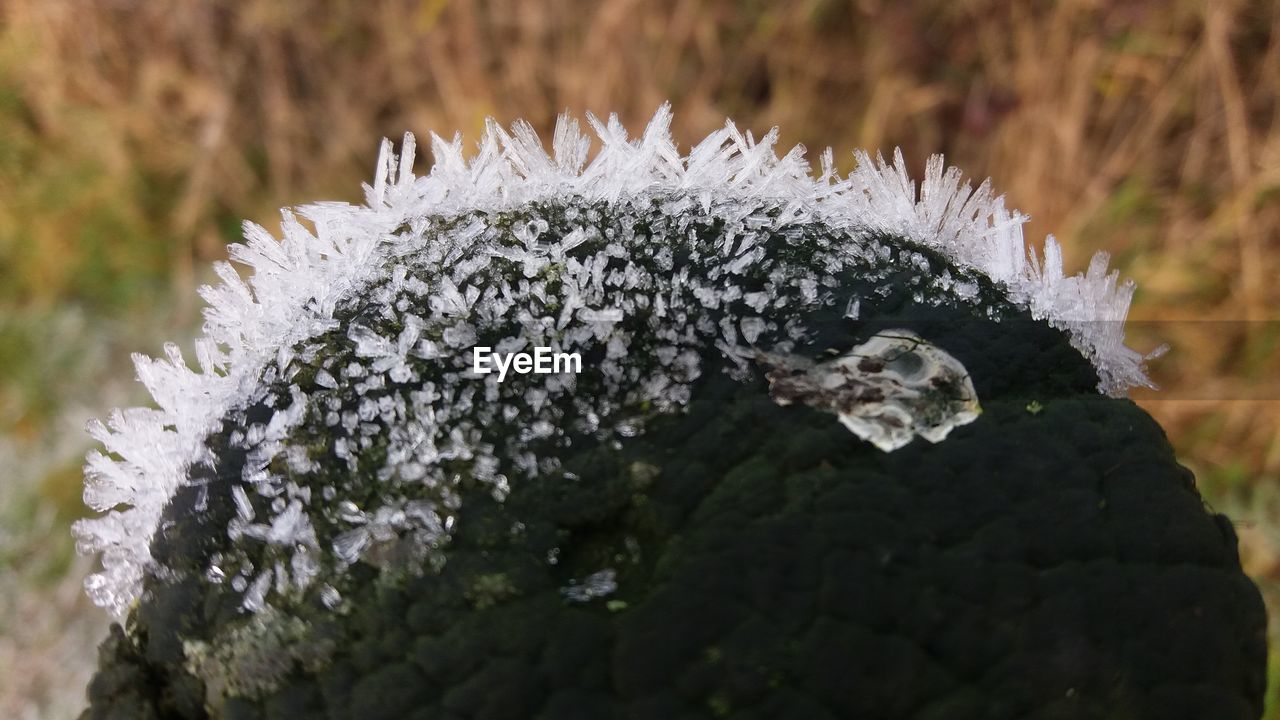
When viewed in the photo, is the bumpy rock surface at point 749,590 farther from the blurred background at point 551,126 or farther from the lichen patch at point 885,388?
the blurred background at point 551,126

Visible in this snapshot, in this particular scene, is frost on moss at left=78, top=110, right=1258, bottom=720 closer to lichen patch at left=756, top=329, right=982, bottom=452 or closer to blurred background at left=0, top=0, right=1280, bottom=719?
lichen patch at left=756, top=329, right=982, bottom=452

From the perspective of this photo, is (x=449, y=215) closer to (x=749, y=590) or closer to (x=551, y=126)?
(x=749, y=590)

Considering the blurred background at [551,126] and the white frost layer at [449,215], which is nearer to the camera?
the white frost layer at [449,215]

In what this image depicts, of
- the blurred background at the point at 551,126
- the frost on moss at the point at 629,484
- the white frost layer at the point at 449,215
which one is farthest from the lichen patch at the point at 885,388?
the blurred background at the point at 551,126

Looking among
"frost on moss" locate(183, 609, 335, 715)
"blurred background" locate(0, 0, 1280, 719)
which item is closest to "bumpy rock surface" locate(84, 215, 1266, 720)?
"frost on moss" locate(183, 609, 335, 715)

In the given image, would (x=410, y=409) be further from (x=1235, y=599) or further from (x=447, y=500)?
(x=1235, y=599)

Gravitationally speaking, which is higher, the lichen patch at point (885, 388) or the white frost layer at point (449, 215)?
the white frost layer at point (449, 215)

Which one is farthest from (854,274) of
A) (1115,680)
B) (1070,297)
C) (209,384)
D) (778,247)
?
(209,384)
